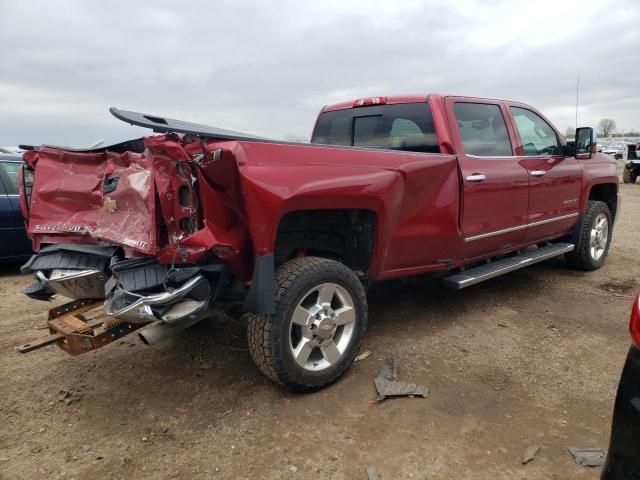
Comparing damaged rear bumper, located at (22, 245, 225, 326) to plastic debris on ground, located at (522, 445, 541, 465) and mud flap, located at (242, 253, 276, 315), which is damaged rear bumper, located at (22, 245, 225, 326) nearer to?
mud flap, located at (242, 253, 276, 315)

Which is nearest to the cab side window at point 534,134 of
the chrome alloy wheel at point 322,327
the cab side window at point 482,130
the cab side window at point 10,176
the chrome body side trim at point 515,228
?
the cab side window at point 482,130

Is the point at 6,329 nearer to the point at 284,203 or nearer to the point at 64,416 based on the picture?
the point at 64,416

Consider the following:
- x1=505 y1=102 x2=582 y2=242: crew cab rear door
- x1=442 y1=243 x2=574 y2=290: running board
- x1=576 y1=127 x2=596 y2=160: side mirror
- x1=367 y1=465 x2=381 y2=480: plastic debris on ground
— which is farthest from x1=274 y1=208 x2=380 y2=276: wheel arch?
x1=576 y1=127 x2=596 y2=160: side mirror

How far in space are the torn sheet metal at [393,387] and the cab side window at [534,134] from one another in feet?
8.57

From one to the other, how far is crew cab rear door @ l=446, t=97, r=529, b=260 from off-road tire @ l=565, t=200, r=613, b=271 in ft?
4.75

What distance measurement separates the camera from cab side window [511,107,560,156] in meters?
4.48

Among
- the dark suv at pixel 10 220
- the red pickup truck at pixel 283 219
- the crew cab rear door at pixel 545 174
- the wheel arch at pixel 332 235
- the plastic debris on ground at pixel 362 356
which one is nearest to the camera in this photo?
the red pickup truck at pixel 283 219

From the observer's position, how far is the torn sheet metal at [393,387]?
9.36 ft

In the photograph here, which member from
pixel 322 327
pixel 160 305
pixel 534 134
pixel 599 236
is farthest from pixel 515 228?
pixel 160 305

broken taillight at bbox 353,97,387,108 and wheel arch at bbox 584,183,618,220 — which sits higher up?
broken taillight at bbox 353,97,387,108

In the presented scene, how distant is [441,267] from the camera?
12.4ft

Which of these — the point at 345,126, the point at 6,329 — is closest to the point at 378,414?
the point at 345,126

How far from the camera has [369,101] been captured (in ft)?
13.8

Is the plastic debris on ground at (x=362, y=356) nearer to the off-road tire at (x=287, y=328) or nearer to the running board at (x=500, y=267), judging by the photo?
the off-road tire at (x=287, y=328)
